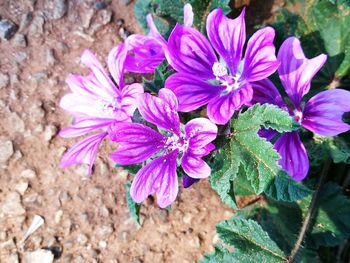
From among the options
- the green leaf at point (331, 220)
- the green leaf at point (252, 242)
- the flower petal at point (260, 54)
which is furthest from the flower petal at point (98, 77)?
the green leaf at point (331, 220)

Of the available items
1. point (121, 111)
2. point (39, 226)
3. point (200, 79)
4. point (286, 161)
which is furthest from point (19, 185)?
point (286, 161)

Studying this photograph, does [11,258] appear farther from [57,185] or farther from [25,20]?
[25,20]

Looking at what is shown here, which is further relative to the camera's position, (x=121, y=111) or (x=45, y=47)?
(x=45, y=47)

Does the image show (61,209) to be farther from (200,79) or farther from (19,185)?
(200,79)

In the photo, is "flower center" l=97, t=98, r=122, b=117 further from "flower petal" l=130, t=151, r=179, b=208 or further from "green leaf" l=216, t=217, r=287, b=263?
"green leaf" l=216, t=217, r=287, b=263

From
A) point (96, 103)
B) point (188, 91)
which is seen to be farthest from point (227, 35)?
point (96, 103)

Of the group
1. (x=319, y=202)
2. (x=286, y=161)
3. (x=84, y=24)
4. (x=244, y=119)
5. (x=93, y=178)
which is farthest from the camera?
(x=84, y=24)
